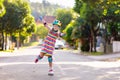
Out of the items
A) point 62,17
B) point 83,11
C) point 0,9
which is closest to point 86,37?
point 83,11

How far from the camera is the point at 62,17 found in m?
124

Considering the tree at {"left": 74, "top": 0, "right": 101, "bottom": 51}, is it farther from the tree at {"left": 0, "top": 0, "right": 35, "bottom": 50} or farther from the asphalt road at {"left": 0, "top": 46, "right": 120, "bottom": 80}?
the asphalt road at {"left": 0, "top": 46, "right": 120, "bottom": 80}

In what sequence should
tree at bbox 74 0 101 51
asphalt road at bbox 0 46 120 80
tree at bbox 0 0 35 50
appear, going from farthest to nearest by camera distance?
1. tree at bbox 0 0 35 50
2. tree at bbox 74 0 101 51
3. asphalt road at bbox 0 46 120 80

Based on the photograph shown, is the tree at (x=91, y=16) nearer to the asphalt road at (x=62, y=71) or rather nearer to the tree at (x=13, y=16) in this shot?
the tree at (x=13, y=16)

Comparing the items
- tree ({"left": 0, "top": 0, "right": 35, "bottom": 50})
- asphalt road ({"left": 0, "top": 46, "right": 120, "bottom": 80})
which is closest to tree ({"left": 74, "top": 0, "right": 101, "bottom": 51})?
tree ({"left": 0, "top": 0, "right": 35, "bottom": 50})

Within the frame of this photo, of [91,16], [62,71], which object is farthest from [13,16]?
[62,71]

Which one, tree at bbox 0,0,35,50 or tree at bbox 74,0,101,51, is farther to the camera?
tree at bbox 0,0,35,50

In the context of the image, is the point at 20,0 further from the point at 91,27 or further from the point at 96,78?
A: the point at 96,78

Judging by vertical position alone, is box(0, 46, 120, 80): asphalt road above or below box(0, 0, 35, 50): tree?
below

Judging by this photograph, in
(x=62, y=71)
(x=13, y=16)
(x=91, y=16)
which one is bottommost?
(x=62, y=71)

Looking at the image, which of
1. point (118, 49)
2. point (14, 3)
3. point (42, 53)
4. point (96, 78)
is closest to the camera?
point (96, 78)

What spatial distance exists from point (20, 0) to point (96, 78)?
5056cm

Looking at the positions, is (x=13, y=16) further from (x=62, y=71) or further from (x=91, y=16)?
(x=62, y=71)

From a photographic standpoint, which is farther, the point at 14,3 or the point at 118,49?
the point at 14,3
